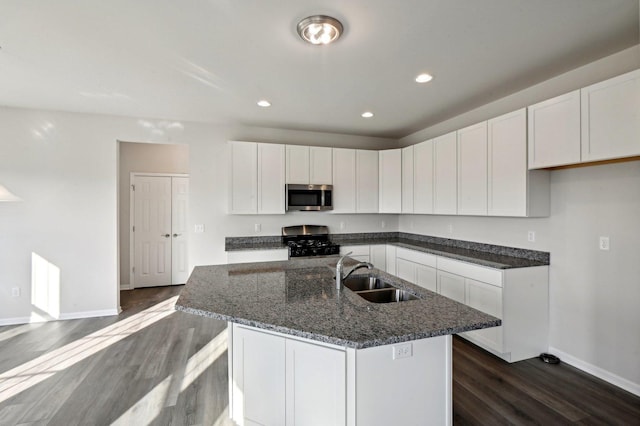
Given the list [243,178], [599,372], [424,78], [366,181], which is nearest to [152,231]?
[243,178]

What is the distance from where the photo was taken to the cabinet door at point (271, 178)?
4168mm

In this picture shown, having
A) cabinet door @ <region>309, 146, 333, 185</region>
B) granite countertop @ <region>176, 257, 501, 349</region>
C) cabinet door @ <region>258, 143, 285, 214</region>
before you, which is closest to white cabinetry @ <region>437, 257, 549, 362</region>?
granite countertop @ <region>176, 257, 501, 349</region>

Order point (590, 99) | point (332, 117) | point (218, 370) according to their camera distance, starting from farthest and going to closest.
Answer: point (332, 117) < point (218, 370) < point (590, 99)

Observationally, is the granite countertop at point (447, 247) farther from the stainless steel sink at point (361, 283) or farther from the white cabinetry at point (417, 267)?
the stainless steel sink at point (361, 283)

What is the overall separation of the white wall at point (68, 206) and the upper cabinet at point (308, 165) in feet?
3.07

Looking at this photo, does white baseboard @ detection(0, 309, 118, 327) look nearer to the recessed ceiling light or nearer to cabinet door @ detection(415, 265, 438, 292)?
cabinet door @ detection(415, 265, 438, 292)

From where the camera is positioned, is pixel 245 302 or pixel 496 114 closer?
pixel 245 302

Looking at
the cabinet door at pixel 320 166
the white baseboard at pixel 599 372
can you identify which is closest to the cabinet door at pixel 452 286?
the white baseboard at pixel 599 372

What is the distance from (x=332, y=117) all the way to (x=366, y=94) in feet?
2.89

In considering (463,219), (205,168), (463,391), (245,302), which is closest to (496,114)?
(463,219)

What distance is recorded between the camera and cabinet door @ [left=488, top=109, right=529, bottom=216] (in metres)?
2.73

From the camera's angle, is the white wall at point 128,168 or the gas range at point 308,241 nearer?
the gas range at point 308,241

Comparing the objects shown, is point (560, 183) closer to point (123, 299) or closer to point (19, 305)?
point (123, 299)

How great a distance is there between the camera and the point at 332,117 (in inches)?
156
